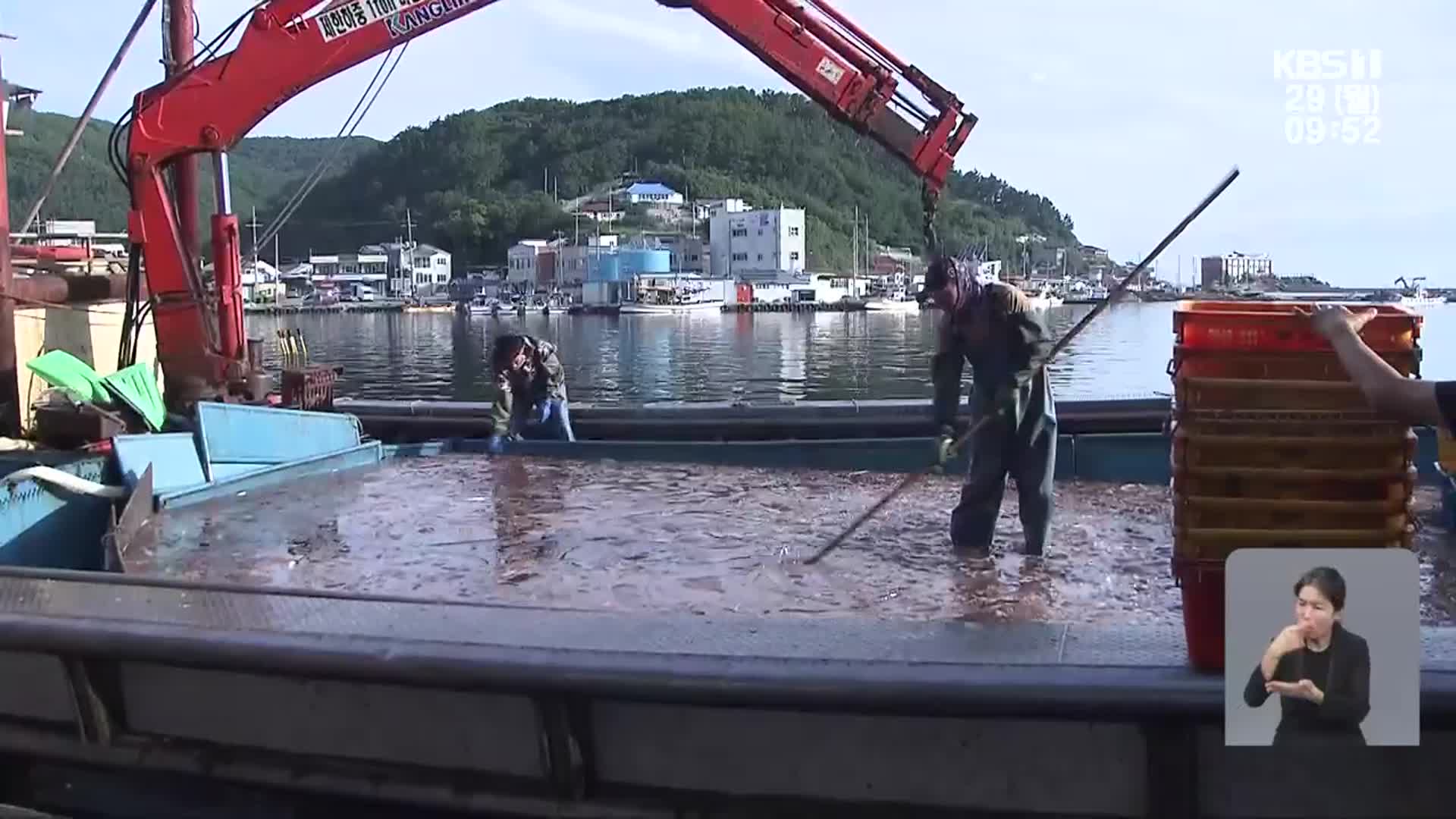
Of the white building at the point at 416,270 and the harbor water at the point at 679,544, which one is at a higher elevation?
the white building at the point at 416,270

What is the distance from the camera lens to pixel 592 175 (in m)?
146

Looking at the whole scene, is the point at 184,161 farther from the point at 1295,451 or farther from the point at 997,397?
the point at 1295,451

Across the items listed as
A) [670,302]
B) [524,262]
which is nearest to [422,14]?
[670,302]

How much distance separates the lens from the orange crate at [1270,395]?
2689mm

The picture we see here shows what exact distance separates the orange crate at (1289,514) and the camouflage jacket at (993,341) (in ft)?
9.43

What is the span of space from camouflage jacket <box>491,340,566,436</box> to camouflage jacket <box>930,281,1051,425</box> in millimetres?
4087

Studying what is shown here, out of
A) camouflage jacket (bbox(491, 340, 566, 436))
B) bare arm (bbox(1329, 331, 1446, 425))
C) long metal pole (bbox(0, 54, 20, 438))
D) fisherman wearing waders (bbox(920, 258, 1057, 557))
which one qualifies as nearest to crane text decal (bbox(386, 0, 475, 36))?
camouflage jacket (bbox(491, 340, 566, 436))

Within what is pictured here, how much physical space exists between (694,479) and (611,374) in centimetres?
2788

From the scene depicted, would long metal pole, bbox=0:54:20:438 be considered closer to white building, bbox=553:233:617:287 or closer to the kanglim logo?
the kanglim logo

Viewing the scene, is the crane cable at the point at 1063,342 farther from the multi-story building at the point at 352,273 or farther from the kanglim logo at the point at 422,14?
the multi-story building at the point at 352,273

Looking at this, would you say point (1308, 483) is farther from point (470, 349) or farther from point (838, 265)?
point (838, 265)

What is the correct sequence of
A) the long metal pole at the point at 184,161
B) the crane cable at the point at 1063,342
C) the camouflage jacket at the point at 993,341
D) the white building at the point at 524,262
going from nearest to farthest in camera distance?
1. the crane cable at the point at 1063,342
2. the camouflage jacket at the point at 993,341
3. the long metal pole at the point at 184,161
4. the white building at the point at 524,262

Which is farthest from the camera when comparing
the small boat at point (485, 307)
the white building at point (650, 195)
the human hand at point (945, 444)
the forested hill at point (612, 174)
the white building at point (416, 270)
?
the forested hill at point (612, 174)

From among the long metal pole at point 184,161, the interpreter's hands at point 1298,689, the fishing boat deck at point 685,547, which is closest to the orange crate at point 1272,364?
the interpreter's hands at point 1298,689
